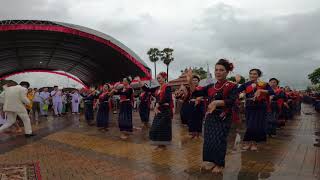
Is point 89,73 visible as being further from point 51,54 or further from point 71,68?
point 51,54

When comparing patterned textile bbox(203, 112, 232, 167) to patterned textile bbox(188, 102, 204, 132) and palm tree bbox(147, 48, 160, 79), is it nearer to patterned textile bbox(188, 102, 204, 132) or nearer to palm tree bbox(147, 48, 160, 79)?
patterned textile bbox(188, 102, 204, 132)

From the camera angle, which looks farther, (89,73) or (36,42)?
(89,73)

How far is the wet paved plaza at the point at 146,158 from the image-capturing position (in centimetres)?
504

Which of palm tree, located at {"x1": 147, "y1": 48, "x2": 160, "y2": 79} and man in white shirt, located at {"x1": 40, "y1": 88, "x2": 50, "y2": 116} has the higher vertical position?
palm tree, located at {"x1": 147, "y1": 48, "x2": 160, "y2": 79}

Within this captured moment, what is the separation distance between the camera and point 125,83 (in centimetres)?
854

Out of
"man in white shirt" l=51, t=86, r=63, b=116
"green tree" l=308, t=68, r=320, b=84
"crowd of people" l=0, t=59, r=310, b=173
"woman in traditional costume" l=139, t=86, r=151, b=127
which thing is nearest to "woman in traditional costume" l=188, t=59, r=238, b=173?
"crowd of people" l=0, t=59, r=310, b=173

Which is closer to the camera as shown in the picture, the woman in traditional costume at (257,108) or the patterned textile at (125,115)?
the woman in traditional costume at (257,108)

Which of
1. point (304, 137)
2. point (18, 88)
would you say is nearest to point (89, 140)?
point (18, 88)

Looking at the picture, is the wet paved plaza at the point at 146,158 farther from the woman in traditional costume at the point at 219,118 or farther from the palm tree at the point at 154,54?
the palm tree at the point at 154,54

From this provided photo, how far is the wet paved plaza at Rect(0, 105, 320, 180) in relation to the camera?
5043 mm

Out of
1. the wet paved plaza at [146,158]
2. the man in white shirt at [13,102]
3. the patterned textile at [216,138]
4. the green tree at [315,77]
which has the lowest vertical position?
the wet paved plaza at [146,158]

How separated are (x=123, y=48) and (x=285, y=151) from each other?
1674cm

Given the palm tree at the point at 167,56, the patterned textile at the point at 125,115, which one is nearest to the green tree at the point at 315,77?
the palm tree at the point at 167,56

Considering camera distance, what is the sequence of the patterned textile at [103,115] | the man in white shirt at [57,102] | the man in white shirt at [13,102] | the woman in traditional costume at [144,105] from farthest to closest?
the man in white shirt at [57,102] < the woman in traditional costume at [144,105] < the patterned textile at [103,115] < the man in white shirt at [13,102]
